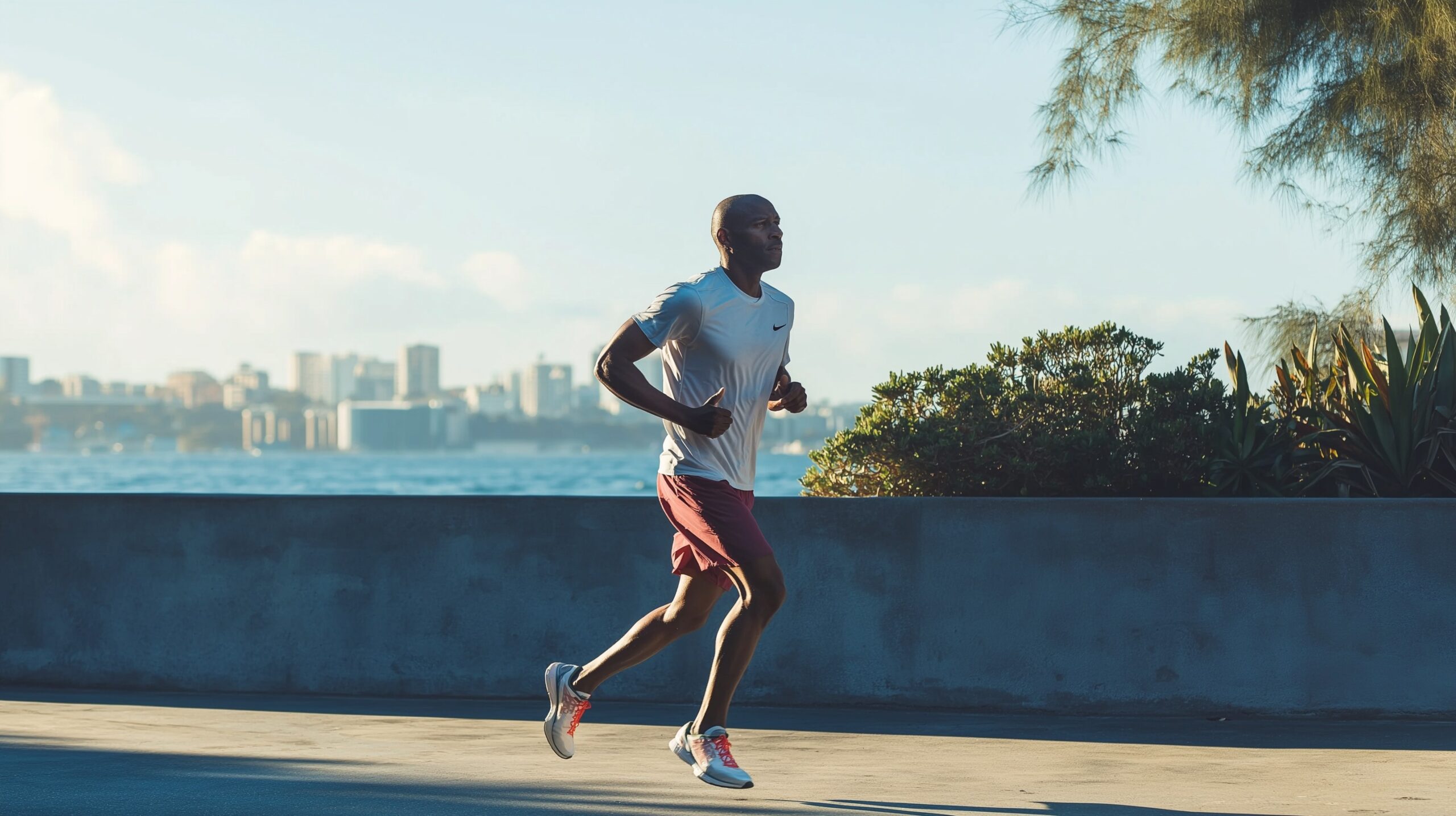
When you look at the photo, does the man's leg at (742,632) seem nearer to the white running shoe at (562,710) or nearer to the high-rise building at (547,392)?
the white running shoe at (562,710)

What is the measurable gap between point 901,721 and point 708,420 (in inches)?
78.9

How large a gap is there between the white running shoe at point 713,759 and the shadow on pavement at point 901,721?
3.80 feet

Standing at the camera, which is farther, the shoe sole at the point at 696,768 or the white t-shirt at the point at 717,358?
the white t-shirt at the point at 717,358

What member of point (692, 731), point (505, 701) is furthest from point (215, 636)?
point (692, 731)

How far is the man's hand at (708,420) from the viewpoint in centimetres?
449

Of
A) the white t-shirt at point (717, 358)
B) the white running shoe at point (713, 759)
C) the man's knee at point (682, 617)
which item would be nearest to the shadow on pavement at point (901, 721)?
the man's knee at point (682, 617)

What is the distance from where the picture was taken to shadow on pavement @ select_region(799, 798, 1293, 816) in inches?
169

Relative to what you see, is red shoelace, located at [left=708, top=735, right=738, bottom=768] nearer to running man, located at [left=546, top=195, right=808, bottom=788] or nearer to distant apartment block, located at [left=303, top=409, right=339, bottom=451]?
running man, located at [left=546, top=195, right=808, bottom=788]

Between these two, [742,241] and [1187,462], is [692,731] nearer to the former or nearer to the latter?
[742,241]

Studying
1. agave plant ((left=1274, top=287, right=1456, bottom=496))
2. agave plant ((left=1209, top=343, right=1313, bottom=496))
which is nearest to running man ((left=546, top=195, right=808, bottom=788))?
agave plant ((left=1209, top=343, right=1313, bottom=496))

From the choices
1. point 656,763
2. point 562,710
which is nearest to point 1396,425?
point 656,763

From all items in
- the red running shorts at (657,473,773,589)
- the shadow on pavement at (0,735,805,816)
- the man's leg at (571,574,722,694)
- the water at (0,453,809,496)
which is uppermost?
Answer: the red running shorts at (657,473,773,589)

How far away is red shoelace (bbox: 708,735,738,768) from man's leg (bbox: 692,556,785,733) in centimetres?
5

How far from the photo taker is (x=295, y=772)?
490cm
